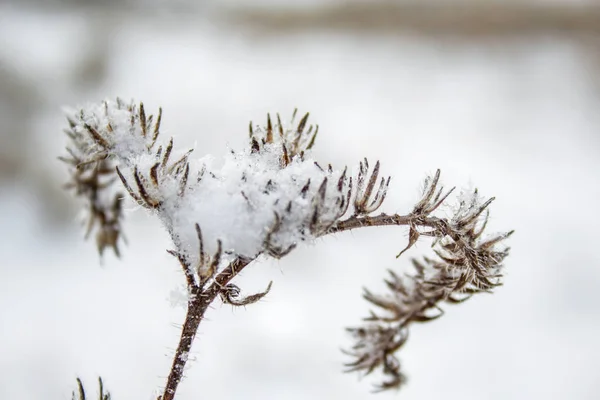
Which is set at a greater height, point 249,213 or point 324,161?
point 324,161

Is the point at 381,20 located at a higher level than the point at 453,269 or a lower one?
higher

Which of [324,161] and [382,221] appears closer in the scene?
[382,221]

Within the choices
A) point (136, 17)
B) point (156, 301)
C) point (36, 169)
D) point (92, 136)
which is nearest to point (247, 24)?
point (136, 17)

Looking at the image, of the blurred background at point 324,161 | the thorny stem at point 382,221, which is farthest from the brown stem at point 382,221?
the blurred background at point 324,161

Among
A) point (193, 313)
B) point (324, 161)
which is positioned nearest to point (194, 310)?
point (193, 313)

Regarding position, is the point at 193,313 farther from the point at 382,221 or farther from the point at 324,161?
the point at 324,161

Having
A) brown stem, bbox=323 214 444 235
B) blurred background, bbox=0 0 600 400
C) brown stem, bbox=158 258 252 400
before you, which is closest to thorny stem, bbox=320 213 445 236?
brown stem, bbox=323 214 444 235

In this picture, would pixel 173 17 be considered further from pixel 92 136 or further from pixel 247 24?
pixel 92 136
